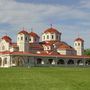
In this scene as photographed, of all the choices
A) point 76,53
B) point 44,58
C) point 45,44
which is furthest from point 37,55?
point 76,53

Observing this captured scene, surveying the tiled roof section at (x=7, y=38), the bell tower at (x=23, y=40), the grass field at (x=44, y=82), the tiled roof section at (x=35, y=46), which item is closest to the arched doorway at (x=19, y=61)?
the bell tower at (x=23, y=40)

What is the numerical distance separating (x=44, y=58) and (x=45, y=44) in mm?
8405

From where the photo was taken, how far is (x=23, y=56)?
294 ft

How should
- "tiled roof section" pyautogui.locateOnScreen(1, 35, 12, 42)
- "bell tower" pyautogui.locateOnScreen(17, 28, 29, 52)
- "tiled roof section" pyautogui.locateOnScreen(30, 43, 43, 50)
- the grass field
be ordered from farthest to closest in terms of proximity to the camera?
"tiled roof section" pyautogui.locateOnScreen(1, 35, 12, 42) < "tiled roof section" pyautogui.locateOnScreen(30, 43, 43, 50) < "bell tower" pyautogui.locateOnScreen(17, 28, 29, 52) < the grass field

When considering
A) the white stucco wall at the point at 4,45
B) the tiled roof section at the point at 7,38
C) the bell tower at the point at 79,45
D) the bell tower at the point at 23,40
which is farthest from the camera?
the bell tower at the point at 79,45

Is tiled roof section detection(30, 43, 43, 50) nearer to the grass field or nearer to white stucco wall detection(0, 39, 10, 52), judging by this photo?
white stucco wall detection(0, 39, 10, 52)

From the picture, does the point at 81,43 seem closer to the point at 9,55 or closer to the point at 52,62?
the point at 52,62

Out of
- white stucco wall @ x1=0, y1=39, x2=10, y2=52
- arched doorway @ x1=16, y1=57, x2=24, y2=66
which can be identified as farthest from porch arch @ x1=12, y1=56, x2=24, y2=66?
white stucco wall @ x1=0, y1=39, x2=10, y2=52

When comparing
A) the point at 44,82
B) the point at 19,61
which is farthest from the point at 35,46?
the point at 44,82

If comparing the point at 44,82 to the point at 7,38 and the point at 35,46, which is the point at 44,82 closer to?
the point at 35,46

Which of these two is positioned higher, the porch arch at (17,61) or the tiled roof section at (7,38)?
the tiled roof section at (7,38)

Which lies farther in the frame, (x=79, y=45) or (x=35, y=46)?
(x=79, y=45)

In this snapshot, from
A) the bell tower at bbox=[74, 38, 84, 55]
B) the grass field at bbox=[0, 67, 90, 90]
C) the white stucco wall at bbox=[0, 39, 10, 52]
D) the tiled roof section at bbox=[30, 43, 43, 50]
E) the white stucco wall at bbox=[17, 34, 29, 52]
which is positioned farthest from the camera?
the bell tower at bbox=[74, 38, 84, 55]

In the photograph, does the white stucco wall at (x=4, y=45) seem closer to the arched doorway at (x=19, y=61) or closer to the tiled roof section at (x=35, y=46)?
the tiled roof section at (x=35, y=46)
